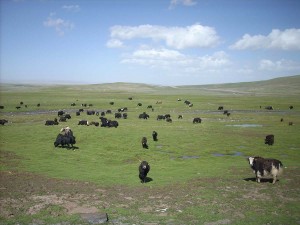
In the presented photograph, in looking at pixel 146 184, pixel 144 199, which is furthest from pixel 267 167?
pixel 144 199

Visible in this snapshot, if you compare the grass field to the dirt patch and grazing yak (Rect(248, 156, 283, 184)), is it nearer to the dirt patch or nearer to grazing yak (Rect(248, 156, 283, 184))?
the dirt patch

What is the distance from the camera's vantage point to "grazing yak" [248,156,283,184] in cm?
1812

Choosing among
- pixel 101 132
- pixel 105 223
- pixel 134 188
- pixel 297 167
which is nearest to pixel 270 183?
pixel 297 167

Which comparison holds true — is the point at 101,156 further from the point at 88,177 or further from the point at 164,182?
the point at 164,182

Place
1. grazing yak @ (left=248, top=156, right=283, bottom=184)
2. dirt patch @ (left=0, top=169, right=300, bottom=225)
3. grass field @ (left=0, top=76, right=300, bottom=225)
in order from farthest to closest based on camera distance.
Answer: grazing yak @ (left=248, top=156, right=283, bottom=184), grass field @ (left=0, top=76, right=300, bottom=225), dirt patch @ (left=0, top=169, right=300, bottom=225)

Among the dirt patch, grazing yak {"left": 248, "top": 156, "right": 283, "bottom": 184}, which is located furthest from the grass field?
grazing yak {"left": 248, "top": 156, "right": 283, "bottom": 184}

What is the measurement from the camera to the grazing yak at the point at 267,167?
1812 centimetres

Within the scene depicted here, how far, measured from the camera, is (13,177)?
1925cm

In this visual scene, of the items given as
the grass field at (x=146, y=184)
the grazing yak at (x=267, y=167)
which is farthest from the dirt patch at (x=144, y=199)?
the grazing yak at (x=267, y=167)

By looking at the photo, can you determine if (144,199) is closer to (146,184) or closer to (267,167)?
(146,184)

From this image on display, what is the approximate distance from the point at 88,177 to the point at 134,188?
3.78 metres

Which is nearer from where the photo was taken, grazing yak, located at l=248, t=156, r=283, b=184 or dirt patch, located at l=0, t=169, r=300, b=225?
dirt patch, located at l=0, t=169, r=300, b=225

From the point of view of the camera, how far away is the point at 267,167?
18344 millimetres

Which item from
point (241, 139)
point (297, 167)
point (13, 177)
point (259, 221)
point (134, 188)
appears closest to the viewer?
point (259, 221)
